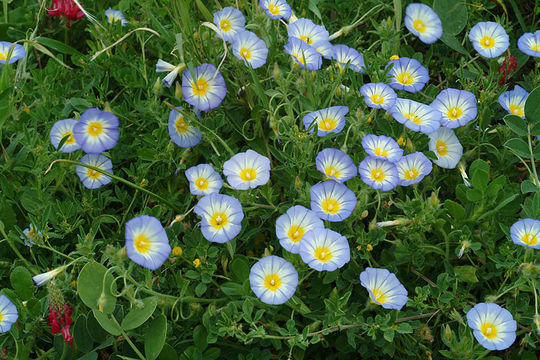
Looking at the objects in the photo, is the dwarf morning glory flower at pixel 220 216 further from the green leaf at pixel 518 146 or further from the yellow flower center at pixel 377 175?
the green leaf at pixel 518 146

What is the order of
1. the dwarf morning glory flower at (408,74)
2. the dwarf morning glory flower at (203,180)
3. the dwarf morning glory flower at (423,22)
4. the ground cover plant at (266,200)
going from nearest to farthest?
the ground cover plant at (266,200)
the dwarf morning glory flower at (203,180)
the dwarf morning glory flower at (408,74)
the dwarf morning glory flower at (423,22)

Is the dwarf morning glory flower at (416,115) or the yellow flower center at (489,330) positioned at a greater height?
the dwarf morning glory flower at (416,115)

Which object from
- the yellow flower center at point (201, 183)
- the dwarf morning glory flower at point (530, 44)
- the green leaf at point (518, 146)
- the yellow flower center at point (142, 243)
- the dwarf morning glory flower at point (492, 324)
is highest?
the dwarf morning glory flower at point (530, 44)

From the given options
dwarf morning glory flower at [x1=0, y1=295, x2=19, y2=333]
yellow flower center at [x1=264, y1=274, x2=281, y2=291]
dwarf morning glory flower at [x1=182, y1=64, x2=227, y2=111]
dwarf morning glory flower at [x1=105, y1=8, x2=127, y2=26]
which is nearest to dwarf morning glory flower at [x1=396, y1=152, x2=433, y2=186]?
yellow flower center at [x1=264, y1=274, x2=281, y2=291]

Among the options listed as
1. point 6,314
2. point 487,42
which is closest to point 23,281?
point 6,314

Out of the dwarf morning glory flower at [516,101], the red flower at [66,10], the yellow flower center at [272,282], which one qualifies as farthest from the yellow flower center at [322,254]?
the red flower at [66,10]

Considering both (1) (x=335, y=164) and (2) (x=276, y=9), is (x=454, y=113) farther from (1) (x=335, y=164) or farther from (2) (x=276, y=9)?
(2) (x=276, y=9)

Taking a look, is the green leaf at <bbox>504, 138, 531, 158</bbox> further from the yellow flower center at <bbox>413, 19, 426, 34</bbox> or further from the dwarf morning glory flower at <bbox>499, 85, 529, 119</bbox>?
the yellow flower center at <bbox>413, 19, 426, 34</bbox>

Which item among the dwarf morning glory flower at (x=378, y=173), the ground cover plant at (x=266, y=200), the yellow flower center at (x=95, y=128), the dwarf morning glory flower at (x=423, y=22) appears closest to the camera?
the ground cover plant at (x=266, y=200)
